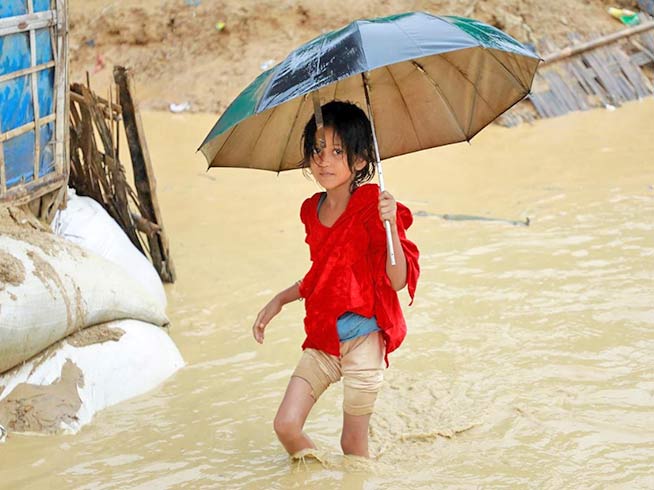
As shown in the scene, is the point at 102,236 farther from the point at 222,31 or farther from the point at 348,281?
the point at 222,31

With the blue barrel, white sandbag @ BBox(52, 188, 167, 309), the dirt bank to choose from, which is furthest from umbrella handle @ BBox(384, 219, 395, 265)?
the dirt bank

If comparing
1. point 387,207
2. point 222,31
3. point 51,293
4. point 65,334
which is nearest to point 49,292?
point 51,293

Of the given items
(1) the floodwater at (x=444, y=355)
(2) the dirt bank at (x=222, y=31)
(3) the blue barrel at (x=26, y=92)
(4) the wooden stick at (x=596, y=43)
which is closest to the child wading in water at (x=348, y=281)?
(1) the floodwater at (x=444, y=355)

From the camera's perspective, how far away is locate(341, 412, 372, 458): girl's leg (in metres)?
2.94

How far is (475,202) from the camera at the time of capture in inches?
254

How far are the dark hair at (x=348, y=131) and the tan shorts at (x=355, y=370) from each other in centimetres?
53

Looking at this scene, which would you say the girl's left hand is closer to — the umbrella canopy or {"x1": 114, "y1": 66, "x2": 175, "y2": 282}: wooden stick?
the umbrella canopy

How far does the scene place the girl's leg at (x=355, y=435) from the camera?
2.94 metres

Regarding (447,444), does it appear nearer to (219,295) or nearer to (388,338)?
(388,338)

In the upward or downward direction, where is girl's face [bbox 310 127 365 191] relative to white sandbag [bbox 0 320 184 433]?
upward

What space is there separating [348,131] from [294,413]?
0.87 metres

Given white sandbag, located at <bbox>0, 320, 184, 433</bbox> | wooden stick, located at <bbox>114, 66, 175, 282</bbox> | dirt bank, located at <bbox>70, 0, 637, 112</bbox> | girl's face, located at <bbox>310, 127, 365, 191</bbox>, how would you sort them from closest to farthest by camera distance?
girl's face, located at <bbox>310, 127, 365, 191</bbox> → white sandbag, located at <bbox>0, 320, 184, 433</bbox> → wooden stick, located at <bbox>114, 66, 175, 282</bbox> → dirt bank, located at <bbox>70, 0, 637, 112</bbox>

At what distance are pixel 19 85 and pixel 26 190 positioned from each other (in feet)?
1.49

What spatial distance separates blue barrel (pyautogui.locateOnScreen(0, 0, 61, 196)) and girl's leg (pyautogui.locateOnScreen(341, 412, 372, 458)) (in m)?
1.92
